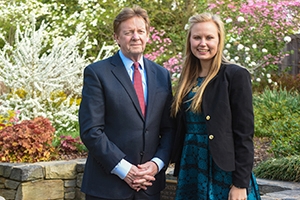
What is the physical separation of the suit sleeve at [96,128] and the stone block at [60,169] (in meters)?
2.36

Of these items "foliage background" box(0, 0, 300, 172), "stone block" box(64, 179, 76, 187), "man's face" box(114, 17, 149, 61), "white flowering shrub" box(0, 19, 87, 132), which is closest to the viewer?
"man's face" box(114, 17, 149, 61)

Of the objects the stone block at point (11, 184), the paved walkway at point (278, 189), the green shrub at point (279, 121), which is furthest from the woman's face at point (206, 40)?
the stone block at point (11, 184)

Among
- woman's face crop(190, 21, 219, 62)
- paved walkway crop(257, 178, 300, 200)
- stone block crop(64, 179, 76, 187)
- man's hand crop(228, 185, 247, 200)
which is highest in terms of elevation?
woman's face crop(190, 21, 219, 62)

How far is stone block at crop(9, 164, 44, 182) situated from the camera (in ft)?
17.1

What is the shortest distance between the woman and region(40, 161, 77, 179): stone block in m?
2.40

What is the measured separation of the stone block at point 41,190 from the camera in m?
5.22

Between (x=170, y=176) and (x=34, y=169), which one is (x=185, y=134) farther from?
(x=34, y=169)

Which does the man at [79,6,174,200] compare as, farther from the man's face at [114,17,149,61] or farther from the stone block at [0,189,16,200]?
the stone block at [0,189,16,200]


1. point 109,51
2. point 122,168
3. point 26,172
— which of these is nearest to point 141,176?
point 122,168

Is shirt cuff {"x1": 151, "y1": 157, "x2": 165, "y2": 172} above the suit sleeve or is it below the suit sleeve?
below

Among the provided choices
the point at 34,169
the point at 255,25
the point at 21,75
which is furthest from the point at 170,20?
the point at 34,169

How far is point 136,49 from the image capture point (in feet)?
10.4

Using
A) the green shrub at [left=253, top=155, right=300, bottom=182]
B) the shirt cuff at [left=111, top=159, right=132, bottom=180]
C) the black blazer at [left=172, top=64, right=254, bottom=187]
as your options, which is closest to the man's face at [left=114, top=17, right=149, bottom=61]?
the black blazer at [left=172, top=64, right=254, bottom=187]

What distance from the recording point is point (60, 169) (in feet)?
17.8
